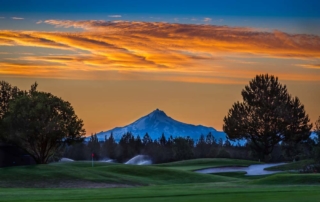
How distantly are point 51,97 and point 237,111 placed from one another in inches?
1312

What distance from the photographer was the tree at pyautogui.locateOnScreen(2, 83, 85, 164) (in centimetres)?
6000

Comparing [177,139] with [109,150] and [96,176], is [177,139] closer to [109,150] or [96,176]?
[109,150]

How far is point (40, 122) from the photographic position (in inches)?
2366

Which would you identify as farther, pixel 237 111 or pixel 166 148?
pixel 166 148

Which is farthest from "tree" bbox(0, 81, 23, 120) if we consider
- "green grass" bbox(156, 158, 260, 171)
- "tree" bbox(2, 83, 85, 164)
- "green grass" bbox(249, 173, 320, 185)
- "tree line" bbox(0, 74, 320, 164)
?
"green grass" bbox(249, 173, 320, 185)

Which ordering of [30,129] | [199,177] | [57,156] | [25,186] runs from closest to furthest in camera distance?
1. [25,186]
2. [199,177]
3. [30,129]
4. [57,156]

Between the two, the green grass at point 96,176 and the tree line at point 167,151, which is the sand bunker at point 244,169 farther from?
the tree line at point 167,151

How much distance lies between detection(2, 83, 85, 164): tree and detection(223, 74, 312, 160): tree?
1202 inches

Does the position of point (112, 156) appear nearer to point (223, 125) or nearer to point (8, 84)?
point (223, 125)

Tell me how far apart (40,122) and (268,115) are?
122ft

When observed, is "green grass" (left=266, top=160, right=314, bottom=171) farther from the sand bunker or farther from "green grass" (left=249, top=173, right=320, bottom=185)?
"green grass" (left=249, top=173, right=320, bottom=185)

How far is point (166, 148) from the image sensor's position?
11381 cm

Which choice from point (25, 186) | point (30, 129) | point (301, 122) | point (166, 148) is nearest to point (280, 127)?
point (301, 122)

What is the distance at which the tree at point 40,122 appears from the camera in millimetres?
60000
